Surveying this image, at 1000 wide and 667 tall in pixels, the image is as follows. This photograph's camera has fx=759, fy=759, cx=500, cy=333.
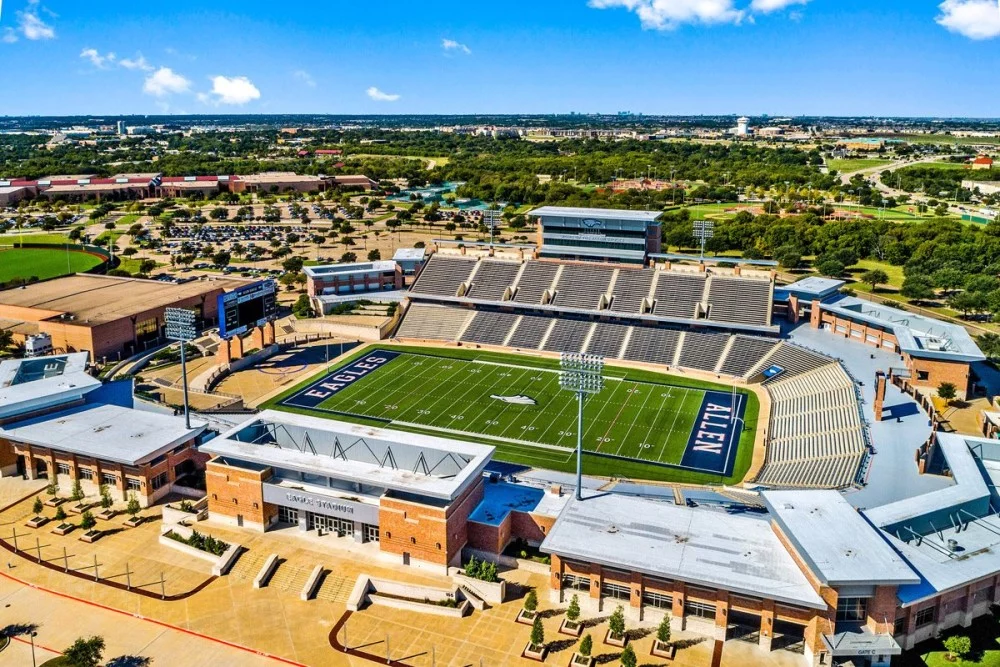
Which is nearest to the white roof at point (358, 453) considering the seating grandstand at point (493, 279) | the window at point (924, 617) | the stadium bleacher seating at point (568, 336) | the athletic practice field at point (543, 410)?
the athletic practice field at point (543, 410)

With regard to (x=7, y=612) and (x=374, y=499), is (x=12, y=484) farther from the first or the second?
(x=374, y=499)

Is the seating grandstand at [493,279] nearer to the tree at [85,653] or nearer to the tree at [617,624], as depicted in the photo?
the tree at [617,624]

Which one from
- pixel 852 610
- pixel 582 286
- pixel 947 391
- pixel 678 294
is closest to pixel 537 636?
pixel 852 610

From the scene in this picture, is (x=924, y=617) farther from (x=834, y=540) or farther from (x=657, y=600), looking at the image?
(x=657, y=600)

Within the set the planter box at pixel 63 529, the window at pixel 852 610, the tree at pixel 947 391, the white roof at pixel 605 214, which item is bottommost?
the planter box at pixel 63 529

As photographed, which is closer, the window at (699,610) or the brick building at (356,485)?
the window at (699,610)

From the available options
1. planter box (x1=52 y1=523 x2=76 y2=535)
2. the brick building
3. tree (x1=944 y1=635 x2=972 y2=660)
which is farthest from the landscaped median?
tree (x1=944 y1=635 x2=972 y2=660)
